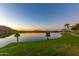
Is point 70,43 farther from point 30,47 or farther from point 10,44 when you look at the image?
point 10,44

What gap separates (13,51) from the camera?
2.30m

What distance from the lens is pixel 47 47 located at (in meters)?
2.30

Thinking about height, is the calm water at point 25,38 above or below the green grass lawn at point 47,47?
above

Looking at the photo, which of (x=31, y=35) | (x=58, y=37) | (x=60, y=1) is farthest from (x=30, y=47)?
(x=60, y=1)

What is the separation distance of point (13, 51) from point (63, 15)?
0.52 metres

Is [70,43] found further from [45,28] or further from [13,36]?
[13,36]

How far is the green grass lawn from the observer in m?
2.28

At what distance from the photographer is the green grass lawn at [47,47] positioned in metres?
2.28

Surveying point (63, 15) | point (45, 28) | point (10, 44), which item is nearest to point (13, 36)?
point (10, 44)

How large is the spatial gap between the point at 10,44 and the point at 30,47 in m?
0.17

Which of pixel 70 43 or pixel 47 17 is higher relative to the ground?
pixel 47 17

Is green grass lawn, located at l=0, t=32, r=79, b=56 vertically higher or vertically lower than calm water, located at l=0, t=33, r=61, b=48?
lower

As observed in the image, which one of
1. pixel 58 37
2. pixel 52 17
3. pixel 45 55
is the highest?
pixel 52 17

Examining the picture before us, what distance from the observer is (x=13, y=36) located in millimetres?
2307
